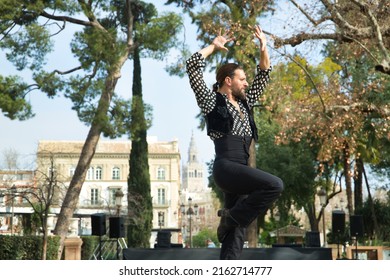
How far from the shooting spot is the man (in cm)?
367

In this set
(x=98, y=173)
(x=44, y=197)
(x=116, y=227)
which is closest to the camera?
(x=116, y=227)

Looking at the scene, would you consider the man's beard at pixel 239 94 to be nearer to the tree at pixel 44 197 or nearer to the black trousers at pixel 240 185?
the black trousers at pixel 240 185

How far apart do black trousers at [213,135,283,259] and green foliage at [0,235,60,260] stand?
14269 millimetres

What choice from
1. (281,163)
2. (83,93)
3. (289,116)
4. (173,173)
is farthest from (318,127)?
(173,173)

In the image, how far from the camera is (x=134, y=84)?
3094 cm

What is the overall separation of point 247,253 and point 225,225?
87 cm

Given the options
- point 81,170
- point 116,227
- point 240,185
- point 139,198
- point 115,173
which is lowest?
point 116,227

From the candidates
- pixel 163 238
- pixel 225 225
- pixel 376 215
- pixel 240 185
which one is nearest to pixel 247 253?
pixel 225 225

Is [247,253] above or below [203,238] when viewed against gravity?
above

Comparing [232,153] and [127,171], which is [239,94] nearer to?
[232,153]

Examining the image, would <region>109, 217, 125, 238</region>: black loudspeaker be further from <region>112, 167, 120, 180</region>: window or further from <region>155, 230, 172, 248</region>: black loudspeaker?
<region>112, 167, 120, 180</region>: window

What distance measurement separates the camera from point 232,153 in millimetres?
3785

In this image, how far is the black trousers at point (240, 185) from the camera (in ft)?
12.0

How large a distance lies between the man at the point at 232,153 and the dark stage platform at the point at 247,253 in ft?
2.55
